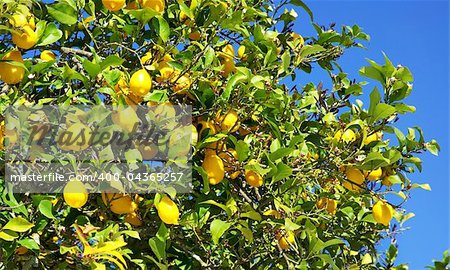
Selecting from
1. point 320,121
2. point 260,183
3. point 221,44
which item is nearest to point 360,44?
point 320,121

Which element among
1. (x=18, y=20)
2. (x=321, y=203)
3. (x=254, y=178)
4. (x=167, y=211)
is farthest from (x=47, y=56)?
(x=321, y=203)

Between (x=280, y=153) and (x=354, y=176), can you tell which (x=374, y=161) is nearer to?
(x=354, y=176)

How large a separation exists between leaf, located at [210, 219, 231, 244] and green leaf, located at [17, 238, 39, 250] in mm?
412

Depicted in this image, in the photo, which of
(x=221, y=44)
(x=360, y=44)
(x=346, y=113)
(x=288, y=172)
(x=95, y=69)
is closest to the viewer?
(x=95, y=69)

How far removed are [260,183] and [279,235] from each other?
212 millimetres

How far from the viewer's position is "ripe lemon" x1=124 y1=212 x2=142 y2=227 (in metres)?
1.68

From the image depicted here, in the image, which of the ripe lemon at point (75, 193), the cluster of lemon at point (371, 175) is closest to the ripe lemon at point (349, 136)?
the cluster of lemon at point (371, 175)

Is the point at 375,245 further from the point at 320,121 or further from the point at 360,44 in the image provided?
the point at 360,44

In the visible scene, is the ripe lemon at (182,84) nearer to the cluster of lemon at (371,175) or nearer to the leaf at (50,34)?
the leaf at (50,34)

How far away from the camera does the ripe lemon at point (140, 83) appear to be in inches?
59.5

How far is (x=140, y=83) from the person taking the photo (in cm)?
151

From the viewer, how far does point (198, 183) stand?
1710 millimetres

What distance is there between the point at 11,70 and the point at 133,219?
19.1 inches

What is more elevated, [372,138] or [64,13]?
[372,138]
